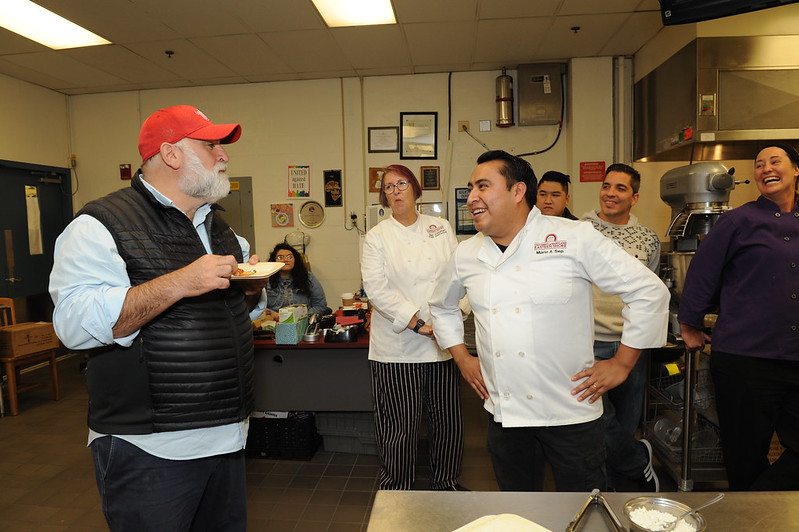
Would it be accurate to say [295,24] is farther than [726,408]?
Yes

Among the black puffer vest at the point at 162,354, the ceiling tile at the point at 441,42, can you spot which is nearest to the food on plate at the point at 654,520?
the black puffer vest at the point at 162,354

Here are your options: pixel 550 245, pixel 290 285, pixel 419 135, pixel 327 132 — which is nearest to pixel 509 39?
pixel 419 135

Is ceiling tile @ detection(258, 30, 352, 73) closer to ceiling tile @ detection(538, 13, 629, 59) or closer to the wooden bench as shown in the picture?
ceiling tile @ detection(538, 13, 629, 59)

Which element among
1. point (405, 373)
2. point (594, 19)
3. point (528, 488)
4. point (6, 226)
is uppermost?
point (594, 19)

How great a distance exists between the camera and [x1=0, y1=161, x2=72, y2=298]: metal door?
531cm

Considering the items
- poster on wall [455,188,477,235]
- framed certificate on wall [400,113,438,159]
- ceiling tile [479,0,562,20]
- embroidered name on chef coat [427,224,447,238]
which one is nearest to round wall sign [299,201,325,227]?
framed certificate on wall [400,113,438,159]

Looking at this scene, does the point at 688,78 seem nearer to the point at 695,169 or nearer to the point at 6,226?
the point at 695,169

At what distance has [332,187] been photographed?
560 cm

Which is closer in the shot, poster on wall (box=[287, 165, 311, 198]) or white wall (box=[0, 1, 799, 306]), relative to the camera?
white wall (box=[0, 1, 799, 306])

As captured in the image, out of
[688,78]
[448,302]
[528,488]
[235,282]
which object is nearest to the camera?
[235,282]

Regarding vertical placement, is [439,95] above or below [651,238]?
above

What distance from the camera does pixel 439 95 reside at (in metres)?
5.39

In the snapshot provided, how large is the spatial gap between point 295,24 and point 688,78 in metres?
3.17

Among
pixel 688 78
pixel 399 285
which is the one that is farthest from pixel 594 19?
pixel 399 285
